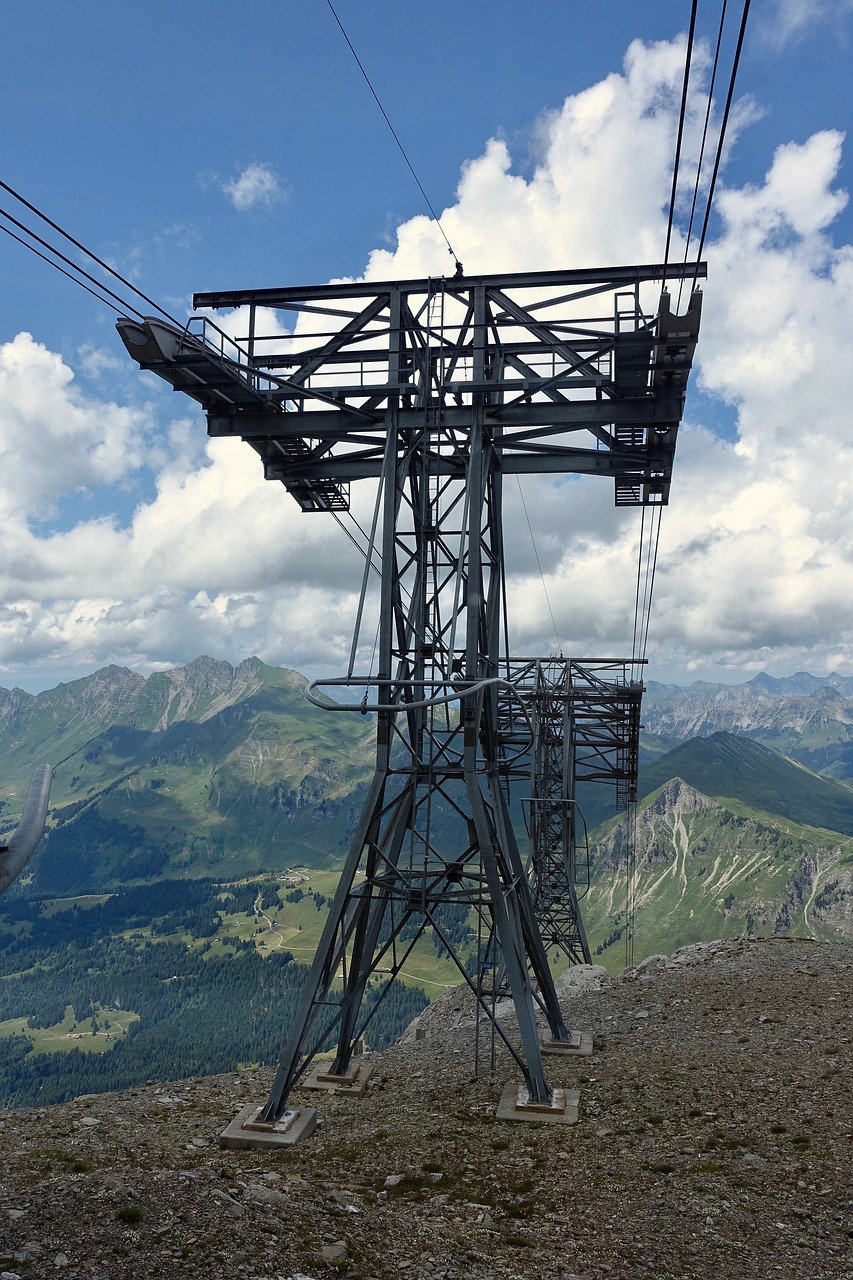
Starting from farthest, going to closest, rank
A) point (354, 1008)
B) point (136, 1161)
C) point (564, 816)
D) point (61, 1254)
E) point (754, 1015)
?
point (564, 816) → point (754, 1015) → point (354, 1008) → point (136, 1161) → point (61, 1254)

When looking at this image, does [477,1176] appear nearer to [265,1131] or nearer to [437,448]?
[265,1131]

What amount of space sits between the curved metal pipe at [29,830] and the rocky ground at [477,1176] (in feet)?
18.2

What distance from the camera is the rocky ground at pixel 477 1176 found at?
10.2 meters

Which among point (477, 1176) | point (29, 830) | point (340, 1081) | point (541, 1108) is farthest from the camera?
point (340, 1081)

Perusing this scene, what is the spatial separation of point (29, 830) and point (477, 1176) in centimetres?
1053

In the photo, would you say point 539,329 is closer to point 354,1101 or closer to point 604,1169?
point 604,1169

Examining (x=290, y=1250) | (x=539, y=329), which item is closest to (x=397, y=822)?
(x=290, y=1250)

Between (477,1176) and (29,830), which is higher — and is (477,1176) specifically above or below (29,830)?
below

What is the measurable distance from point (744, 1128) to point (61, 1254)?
449 inches

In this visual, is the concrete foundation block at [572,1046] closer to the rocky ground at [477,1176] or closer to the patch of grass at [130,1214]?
the rocky ground at [477,1176]

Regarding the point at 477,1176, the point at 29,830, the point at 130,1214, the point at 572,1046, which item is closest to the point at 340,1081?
the point at 572,1046

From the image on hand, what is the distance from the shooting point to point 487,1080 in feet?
64.7

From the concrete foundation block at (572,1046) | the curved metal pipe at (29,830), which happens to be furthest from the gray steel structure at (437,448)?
the curved metal pipe at (29,830)

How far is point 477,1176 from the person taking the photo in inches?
534
